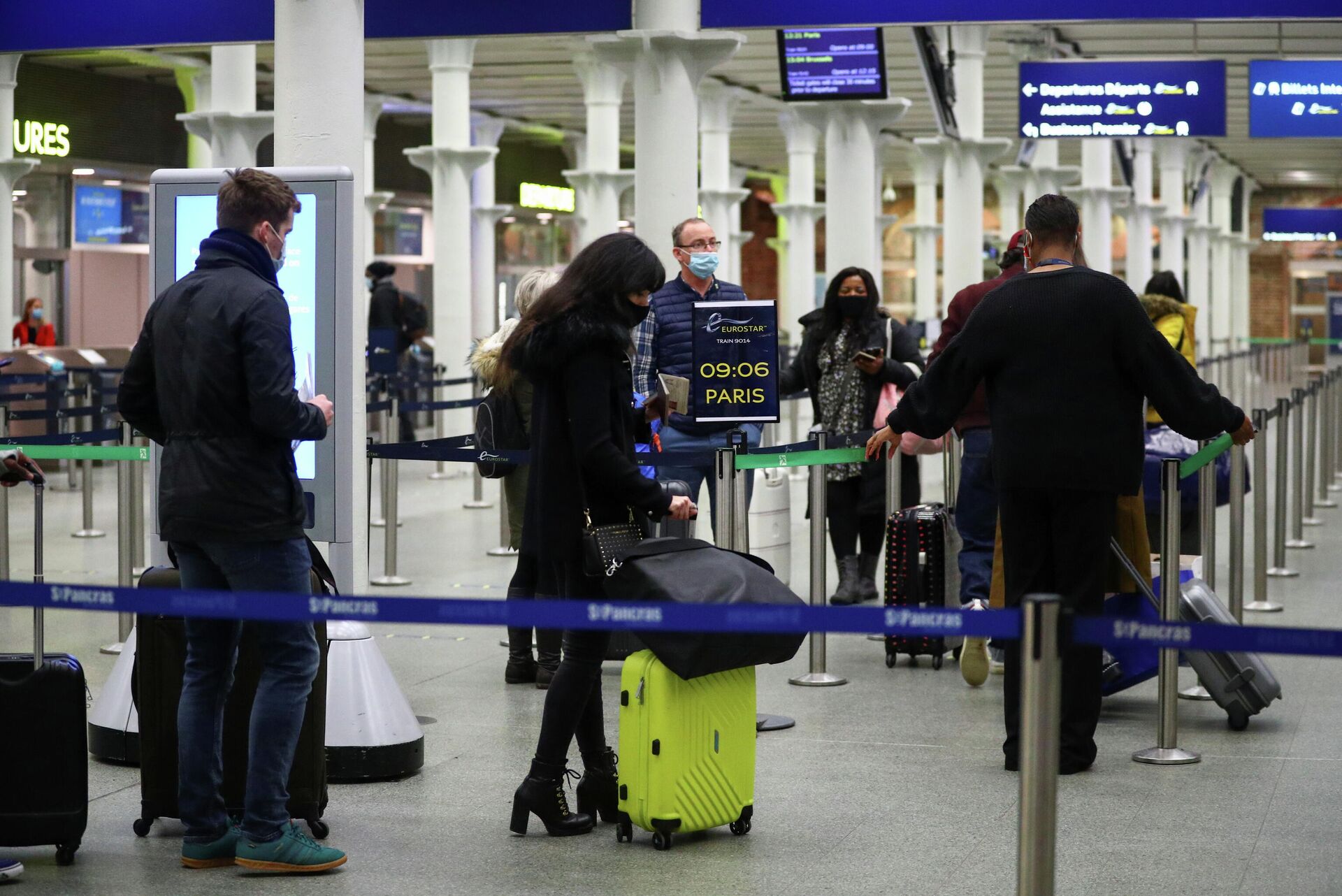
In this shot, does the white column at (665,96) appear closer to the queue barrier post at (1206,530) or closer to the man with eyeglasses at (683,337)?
the man with eyeglasses at (683,337)

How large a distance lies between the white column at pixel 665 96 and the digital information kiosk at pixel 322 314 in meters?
4.29

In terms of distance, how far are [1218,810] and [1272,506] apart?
950cm

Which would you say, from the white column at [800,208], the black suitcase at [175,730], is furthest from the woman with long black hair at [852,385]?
the white column at [800,208]

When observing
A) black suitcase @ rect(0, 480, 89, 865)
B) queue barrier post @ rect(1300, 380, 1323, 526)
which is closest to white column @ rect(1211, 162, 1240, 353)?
queue barrier post @ rect(1300, 380, 1323, 526)

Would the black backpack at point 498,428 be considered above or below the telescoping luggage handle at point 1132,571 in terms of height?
above

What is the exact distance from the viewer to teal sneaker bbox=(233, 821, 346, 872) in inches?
183

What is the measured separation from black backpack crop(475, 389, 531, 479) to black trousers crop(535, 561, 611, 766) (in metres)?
2.76

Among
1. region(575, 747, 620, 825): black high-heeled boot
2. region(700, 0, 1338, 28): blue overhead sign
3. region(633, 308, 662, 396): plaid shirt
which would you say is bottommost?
region(575, 747, 620, 825): black high-heeled boot

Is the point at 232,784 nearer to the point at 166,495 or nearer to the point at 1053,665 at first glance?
the point at 166,495

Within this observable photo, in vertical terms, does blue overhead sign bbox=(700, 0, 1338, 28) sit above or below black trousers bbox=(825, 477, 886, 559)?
above

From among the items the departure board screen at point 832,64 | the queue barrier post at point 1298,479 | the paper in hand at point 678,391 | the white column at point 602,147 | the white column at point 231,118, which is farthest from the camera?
the white column at point 602,147

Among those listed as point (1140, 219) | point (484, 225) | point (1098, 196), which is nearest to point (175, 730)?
point (1098, 196)

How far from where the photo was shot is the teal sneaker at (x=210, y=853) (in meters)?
4.73

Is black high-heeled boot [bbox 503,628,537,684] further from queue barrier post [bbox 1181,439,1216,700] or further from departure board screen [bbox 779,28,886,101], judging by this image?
departure board screen [bbox 779,28,886,101]
